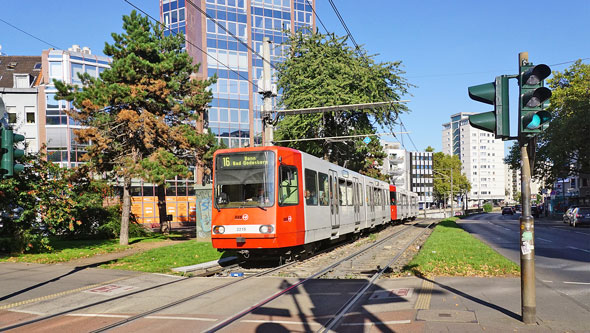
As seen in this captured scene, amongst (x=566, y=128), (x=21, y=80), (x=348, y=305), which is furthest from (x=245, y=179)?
(x=21, y=80)

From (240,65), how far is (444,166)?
81858 millimetres

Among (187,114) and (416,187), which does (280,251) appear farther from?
(416,187)

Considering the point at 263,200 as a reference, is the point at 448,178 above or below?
above

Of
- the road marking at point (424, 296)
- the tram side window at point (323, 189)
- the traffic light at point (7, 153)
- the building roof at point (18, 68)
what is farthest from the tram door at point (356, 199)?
the building roof at point (18, 68)

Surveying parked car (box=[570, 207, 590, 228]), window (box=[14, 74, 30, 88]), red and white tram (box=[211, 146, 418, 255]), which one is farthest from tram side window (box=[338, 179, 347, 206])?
window (box=[14, 74, 30, 88])

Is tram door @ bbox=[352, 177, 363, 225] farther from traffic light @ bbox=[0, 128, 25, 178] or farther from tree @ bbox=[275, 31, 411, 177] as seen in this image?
traffic light @ bbox=[0, 128, 25, 178]

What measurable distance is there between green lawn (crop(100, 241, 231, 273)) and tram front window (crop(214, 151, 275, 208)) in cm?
237

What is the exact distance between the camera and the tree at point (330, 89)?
3272 centimetres

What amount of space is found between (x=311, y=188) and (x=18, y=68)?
49954mm

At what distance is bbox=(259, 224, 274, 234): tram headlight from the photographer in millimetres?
13492

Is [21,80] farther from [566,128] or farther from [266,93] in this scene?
[566,128]

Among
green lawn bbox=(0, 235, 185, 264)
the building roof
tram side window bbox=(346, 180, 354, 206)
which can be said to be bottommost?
green lawn bbox=(0, 235, 185, 264)

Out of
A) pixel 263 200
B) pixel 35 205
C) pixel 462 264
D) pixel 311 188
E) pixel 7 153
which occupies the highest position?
pixel 7 153

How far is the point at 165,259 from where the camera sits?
16234 mm
